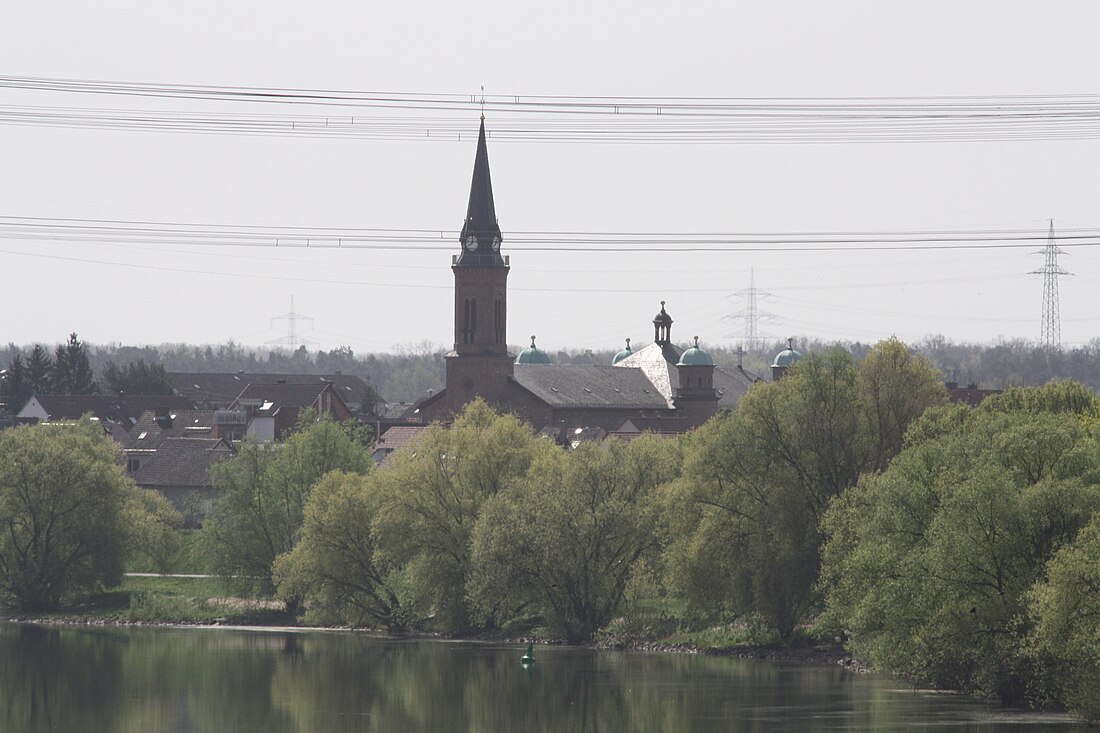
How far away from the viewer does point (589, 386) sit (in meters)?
148

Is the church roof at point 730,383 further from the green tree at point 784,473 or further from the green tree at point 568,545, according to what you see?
the green tree at point 784,473

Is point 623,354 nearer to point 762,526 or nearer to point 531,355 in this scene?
point 531,355

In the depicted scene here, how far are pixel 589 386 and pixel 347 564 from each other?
7076cm

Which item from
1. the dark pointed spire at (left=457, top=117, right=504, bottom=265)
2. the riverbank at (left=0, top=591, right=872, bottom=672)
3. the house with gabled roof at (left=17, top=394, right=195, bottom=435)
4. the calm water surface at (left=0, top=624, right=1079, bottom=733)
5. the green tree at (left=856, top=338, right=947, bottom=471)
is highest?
the dark pointed spire at (left=457, top=117, right=504, bottom=265)

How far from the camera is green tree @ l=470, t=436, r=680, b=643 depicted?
235 feet

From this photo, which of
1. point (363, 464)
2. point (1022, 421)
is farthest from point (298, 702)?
point (363, 464)

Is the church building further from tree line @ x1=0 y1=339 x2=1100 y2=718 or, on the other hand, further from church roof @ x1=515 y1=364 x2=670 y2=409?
tree line @ x1=0 y1=339 x2=1100 y2=718

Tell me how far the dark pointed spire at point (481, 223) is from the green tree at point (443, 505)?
46272 mm

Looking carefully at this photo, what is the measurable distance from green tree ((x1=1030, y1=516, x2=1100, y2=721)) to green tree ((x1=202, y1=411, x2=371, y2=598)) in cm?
4712

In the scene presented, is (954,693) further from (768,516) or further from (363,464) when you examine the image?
(363,464)

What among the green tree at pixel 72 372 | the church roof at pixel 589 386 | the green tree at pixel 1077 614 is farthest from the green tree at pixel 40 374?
the green tree at pixel 1077 614

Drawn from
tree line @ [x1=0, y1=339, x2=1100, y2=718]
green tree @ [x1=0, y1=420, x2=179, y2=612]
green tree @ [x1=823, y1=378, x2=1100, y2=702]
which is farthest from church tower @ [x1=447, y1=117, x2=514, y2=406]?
green tree @ [x1=823, y1=378, x2=1100, y2=702]

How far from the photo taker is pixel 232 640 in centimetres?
7725

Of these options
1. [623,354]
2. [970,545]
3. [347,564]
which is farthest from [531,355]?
[970,545]
